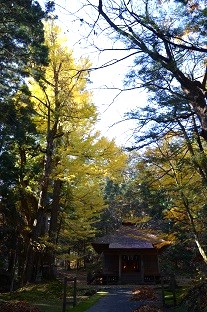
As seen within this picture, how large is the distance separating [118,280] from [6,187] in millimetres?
10951

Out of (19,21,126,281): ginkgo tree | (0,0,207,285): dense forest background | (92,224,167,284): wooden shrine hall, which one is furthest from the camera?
(92,224,167,284): wooden shrine hall

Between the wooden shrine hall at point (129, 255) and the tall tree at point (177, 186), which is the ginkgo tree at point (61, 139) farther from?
the wooden shrine hall at point (129, 255)

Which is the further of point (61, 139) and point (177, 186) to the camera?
point (61, 139)

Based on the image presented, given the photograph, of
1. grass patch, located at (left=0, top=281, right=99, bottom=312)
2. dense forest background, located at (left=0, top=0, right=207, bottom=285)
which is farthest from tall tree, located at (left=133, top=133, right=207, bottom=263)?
grass patch, located at (left=0, top=281, right=99, bottom=312)

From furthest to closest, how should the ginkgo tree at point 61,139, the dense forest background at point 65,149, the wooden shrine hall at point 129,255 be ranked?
the wooden shrine hall at point 129,255 < the ginkgo tree at point 61,139 < the dense forest background at point 65,149

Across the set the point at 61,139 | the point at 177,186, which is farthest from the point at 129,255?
the point at 177,186

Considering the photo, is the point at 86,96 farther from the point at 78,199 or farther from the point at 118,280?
the point at 118,280

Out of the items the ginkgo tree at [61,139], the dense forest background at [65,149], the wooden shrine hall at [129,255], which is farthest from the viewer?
the wooden shrine hall at [129,255]

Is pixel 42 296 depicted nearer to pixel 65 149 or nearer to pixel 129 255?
pixel 65 149

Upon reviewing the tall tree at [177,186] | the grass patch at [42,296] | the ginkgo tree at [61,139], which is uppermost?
the ginkgo tree at [61,139]

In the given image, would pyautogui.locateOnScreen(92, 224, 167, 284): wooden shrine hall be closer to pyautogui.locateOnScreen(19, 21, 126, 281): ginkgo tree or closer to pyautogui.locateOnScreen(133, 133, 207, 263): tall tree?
pyautogui.locateOnScreen(19, 21, 126, 281): ginkgo tree

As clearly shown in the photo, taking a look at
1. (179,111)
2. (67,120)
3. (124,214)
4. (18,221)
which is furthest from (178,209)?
(124,214)

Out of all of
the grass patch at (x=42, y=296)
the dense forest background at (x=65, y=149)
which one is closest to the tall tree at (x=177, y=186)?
the dense forest background at (x=65, y=149)

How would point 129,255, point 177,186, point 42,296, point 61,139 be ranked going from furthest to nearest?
point 129,255, point 61,139, point 42,296, point 177,186
